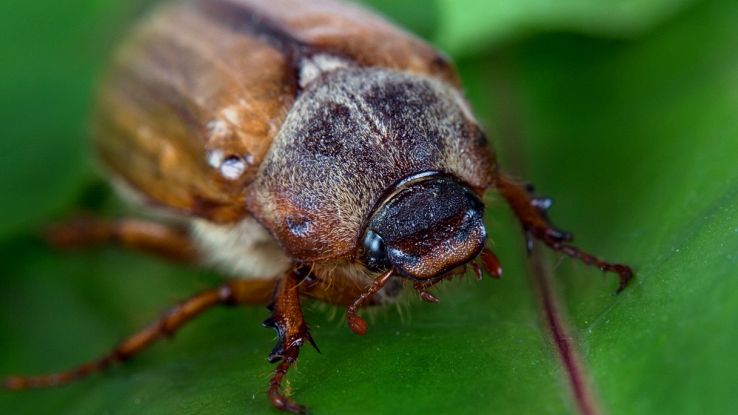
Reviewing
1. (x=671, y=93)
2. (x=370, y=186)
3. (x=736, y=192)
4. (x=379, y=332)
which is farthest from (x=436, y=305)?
(x=671, y=93)

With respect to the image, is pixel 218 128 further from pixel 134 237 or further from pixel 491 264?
pixel 491 264

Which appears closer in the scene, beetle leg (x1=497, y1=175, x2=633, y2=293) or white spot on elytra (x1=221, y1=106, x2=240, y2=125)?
beetle leg (x1=497, y1=175, x2=633, y2=293)

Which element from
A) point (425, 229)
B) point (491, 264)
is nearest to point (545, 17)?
point (491, 264)

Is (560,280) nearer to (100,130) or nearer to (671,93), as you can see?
(671,93)

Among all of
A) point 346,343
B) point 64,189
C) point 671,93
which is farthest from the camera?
point 64,189

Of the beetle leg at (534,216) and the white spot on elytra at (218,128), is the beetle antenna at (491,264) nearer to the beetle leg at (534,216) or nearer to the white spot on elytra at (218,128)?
the beetle leg at (534,216)

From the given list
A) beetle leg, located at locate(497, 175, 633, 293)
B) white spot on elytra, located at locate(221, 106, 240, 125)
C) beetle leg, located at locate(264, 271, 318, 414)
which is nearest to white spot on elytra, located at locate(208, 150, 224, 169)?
white spot on elytra, located at locate(221, 106, 240, 125)

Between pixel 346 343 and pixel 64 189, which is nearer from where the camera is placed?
pixel 346 343

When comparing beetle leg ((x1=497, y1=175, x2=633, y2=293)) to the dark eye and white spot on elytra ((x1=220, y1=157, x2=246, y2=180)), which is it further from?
white spot on elytra ((x1=220, y1=157, x2=246, y2=180))
